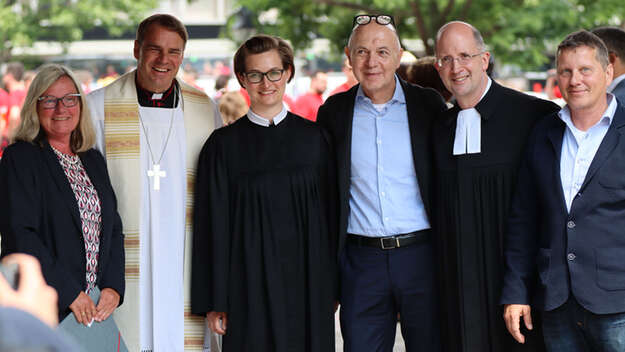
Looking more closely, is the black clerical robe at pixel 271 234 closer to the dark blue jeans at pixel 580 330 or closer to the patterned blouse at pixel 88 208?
the patterned blouse at pixel 88 208

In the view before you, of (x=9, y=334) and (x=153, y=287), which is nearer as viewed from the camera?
(x=9, y=334)

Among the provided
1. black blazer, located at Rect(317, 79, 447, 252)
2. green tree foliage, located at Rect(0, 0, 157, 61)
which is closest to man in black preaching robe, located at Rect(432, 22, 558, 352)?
black blazer, located at Rect(317, 79, 447, 252)

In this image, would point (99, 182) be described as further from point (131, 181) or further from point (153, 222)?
point (153, 222)

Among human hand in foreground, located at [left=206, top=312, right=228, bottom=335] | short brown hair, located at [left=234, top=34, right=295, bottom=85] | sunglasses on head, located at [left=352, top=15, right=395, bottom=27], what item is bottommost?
human hand in foreground, located at [left=206, top=312, right=228, bottom=335]

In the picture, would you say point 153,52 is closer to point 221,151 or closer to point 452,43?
point 221,151

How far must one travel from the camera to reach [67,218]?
12.1ft

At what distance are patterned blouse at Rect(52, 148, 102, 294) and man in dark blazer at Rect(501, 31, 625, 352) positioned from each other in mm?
2065

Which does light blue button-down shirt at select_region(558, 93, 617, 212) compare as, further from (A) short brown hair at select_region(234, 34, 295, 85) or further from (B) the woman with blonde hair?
(B) the woman with blonde hair

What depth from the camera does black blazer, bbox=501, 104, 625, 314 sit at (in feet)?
10.7

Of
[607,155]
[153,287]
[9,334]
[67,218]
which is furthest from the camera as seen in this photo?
[153,287]

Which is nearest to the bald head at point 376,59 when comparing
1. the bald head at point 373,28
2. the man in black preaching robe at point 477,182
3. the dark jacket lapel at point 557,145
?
the bald head at point 373,28

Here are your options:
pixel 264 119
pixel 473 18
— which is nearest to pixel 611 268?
pixel 264 119

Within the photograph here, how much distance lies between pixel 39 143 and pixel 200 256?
3.33 ft

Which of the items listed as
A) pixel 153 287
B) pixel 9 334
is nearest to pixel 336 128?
pixel 153 287
